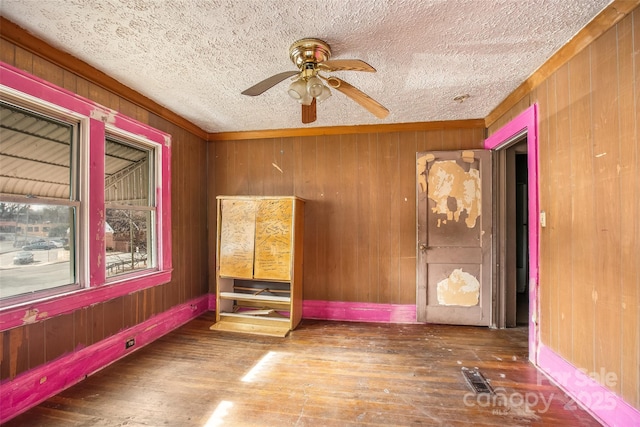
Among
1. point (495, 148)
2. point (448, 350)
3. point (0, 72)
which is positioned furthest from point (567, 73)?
point (0, 72)

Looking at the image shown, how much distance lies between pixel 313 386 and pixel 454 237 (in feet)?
7.38

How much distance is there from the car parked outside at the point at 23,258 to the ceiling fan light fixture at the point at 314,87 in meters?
2.19

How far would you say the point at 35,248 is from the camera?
1934 mm

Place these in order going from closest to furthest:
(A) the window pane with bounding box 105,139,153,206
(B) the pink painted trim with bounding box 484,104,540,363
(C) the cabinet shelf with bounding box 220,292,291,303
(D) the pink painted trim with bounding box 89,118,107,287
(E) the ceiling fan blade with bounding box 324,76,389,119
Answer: (E) the ceiling fan blade with bounding box 324,76,389,119 < (D) the pink painted trim with bounding box 89,118,107,287 < (B) the pink painted trim with bounding box 484,104,540,363 < (A) the window pane with bounding box 105,139,153,206 < (C) the cabinet shelf with bounding box 220,292,291,303

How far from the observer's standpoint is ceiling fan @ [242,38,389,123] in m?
1.69

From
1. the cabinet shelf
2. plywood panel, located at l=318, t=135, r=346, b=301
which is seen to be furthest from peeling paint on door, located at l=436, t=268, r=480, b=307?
the cabinet shelf

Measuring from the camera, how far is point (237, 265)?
10.8 feet

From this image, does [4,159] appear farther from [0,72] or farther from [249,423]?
[249,423]

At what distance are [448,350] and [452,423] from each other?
106 centimetres

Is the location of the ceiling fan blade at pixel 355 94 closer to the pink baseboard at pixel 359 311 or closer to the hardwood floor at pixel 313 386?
the hardwood floor at pixel 313 386

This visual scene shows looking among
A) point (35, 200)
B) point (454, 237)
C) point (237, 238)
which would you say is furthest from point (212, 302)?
point (454, 237)

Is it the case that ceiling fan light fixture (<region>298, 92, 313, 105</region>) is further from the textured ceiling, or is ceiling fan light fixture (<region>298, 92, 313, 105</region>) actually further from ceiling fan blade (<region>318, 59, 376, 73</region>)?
the textured ceiling

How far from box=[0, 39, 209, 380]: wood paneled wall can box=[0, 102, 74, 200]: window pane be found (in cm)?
31

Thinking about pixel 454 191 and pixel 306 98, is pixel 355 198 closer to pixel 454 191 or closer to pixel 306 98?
pixel 454 191
